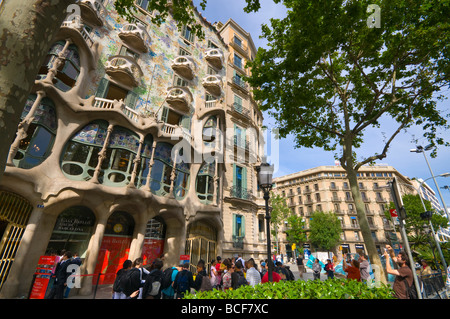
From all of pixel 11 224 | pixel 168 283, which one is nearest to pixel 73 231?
pixel 11 224

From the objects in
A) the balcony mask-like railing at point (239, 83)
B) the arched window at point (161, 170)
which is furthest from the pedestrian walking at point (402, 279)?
the balcony mask-like railing at point (239, 83)

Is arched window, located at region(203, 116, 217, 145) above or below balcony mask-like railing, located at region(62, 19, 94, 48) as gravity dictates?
below

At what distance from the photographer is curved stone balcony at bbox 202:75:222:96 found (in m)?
19.3

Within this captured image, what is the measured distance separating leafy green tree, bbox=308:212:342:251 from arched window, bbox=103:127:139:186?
140ft

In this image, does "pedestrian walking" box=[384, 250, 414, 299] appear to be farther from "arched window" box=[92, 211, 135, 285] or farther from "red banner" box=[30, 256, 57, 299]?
"arched window" box=[92, 211, 135, 285]

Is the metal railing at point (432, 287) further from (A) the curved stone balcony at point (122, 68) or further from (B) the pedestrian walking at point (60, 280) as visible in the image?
(A) the curved stone balcony at point (122, 68)

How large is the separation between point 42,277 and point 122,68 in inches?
474

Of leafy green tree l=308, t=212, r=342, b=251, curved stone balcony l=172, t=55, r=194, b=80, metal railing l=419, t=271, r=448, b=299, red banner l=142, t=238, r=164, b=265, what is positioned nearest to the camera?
metal railing l=419, t=271, r=448, b=299

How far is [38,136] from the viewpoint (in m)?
9.21

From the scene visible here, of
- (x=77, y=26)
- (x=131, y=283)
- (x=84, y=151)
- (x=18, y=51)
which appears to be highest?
(x=77, y=26)

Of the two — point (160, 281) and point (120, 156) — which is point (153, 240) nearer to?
point (120, 156)

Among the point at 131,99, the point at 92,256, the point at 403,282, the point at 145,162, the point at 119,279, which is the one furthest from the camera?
the point at 131,99

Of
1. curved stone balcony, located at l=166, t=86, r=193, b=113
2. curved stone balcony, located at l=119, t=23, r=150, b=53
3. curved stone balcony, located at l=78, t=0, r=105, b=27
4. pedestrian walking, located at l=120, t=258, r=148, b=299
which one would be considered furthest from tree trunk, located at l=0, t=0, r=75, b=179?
curved stone balcony, located at l=119, t=23, r=150, b=53
